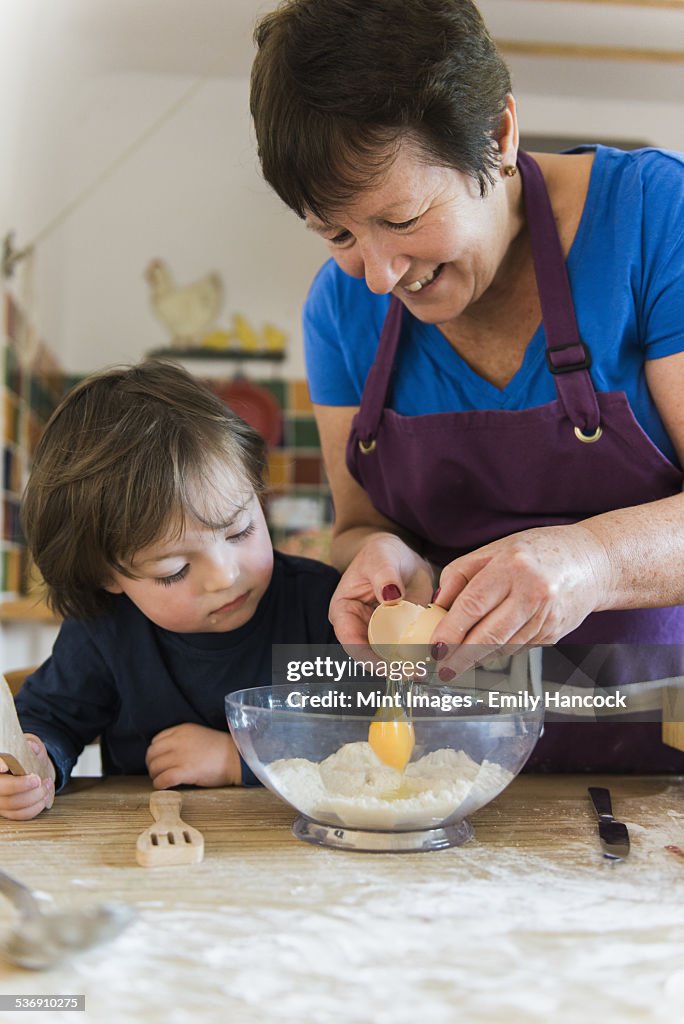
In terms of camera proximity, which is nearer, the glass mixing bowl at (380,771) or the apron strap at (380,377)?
the glass mixing bowl at (380,771)

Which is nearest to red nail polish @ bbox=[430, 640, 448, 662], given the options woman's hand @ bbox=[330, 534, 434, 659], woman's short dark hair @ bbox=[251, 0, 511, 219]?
woman's hand @ bbox=[330, 534, 434, 659]

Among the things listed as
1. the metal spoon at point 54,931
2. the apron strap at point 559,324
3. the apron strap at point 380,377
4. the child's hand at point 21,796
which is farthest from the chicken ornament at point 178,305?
the metal spoon at point 54,931

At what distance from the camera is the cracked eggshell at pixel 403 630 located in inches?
35.6

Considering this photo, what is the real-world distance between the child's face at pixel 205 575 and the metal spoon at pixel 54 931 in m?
0.52

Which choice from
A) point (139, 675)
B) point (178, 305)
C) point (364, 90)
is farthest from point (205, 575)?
point (178, 305)

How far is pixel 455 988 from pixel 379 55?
779 millimetres

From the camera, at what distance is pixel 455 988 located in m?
0.58

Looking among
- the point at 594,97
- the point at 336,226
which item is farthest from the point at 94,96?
the point at 336,226

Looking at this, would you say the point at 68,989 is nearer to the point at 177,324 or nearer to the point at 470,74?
the point at 470,74

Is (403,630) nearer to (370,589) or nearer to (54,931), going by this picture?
(370,589)

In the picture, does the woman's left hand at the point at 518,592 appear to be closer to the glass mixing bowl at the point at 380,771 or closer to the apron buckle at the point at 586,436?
the glass mixing bowl at the point at 380,771

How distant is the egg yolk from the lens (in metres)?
0.86

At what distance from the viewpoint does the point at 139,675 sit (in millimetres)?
1272

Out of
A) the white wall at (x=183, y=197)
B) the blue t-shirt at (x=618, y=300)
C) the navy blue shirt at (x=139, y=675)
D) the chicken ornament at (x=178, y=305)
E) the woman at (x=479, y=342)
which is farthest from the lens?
the chicken ornament at (x=178, y=305)
